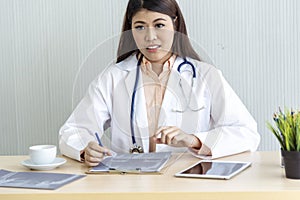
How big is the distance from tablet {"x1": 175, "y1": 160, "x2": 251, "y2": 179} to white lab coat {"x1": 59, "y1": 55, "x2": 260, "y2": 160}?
11cm

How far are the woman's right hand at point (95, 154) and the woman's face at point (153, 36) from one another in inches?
12.4

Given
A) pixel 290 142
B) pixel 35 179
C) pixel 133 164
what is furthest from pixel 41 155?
pixel 290 142

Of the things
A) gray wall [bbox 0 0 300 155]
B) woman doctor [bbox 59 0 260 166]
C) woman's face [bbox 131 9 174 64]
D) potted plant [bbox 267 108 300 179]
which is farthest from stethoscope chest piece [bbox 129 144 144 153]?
gray wall [bbox 0 0 300 155]

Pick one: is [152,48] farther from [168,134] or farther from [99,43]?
[99,43]

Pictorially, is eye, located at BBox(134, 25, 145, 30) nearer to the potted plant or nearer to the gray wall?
the potted plant

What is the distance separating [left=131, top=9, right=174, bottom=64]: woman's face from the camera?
1.51m

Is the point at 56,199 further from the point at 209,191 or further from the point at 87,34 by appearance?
the point at 87,34

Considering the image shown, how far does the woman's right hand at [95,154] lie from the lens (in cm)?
151

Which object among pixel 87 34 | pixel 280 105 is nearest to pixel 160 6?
pixel 87 34

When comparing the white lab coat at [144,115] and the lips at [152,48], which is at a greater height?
the lips at [152,48]

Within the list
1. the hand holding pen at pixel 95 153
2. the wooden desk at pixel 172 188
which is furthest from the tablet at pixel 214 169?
the hand holding pen at pixel 95 153

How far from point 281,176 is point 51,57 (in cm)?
126

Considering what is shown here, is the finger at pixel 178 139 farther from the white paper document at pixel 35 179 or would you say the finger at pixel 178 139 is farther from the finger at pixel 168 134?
the white paper document at pixel 35 179

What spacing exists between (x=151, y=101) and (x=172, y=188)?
0.42m
